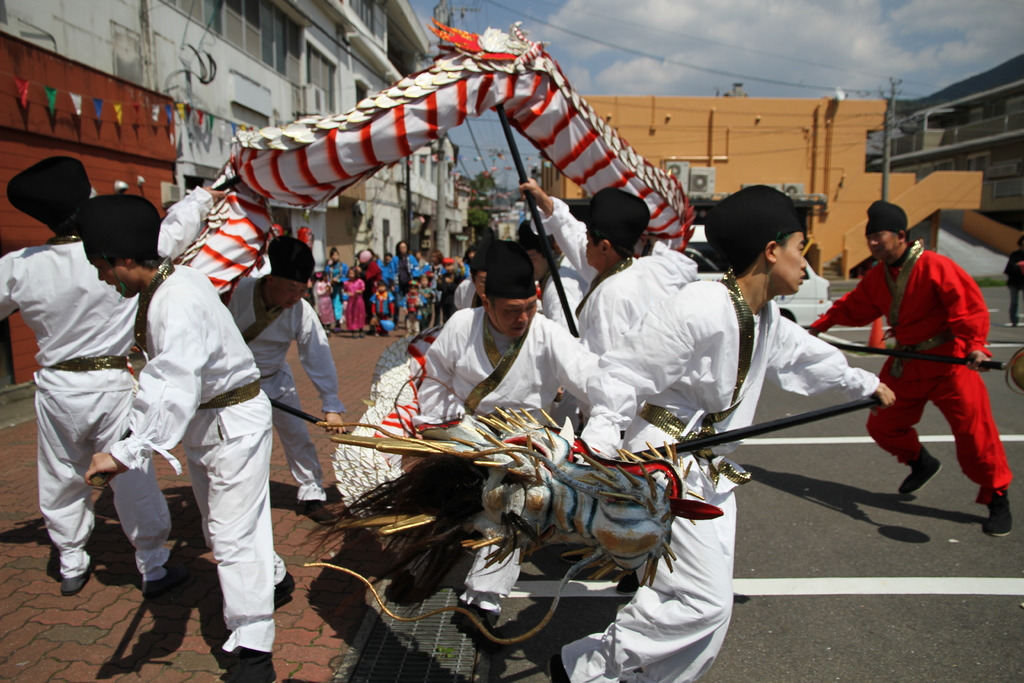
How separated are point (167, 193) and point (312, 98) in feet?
24.9

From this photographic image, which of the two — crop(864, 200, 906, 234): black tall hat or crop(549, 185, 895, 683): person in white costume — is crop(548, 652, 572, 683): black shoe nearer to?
crop(549, 185, 895, 683): person in white costume

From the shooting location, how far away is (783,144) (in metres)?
26.8

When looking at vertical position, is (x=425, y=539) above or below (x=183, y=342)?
below

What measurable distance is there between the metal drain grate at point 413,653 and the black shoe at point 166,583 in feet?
3.68

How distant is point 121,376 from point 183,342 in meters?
1.38

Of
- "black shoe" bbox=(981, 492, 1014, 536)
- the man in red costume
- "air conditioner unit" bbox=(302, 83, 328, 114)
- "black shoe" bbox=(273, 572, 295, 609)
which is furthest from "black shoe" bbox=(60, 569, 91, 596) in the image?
"air conditioner unit" bbox=(302, 83, 328, 114)

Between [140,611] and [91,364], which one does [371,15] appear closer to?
[91,364]

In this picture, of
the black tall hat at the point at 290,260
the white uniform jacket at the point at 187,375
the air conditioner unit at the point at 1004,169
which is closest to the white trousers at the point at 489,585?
the white uniform jacket at the point at 187,375

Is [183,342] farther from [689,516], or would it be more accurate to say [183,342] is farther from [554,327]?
[689,516]

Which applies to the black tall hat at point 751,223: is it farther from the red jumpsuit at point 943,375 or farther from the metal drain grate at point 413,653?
the red jumpsuit at point 943,375

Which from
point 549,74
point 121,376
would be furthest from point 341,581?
point 549,74

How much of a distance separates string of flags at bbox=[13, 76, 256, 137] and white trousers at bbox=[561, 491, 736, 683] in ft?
15.5

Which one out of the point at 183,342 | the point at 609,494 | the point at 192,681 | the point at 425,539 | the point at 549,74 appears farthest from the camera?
the point at 549,74

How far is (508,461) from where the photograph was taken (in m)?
1.87
